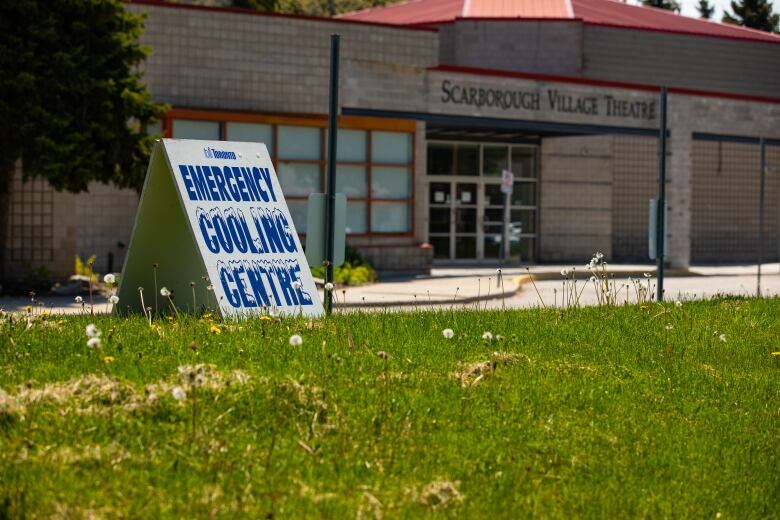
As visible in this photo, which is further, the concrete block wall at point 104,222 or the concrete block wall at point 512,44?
the concrete block wall at point 512,44

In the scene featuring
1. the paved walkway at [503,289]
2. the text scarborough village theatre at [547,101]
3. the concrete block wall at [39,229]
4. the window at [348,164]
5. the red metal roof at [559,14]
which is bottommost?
the paved walkway at [503,289]

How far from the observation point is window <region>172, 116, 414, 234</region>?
29109mm

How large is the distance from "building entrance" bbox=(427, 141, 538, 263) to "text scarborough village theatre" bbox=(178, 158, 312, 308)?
24.6m

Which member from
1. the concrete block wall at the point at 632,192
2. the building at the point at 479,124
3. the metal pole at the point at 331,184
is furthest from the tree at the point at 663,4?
the metal pole at the point at 331,184

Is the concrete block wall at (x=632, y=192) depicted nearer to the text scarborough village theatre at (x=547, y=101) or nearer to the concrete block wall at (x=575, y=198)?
the concrete block wall at (x=575, y=198)

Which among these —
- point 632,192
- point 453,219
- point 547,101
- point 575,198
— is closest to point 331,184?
point 547,101

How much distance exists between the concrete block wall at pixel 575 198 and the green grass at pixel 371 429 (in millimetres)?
29207

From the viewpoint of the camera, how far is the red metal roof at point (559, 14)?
44281mm

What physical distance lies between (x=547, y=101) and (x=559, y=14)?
11.7 meters

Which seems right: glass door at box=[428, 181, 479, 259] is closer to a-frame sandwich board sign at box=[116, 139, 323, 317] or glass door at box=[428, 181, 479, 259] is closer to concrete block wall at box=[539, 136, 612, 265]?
concrete block wall at box=[539, 136, 612, 265]

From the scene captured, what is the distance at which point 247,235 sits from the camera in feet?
39.3

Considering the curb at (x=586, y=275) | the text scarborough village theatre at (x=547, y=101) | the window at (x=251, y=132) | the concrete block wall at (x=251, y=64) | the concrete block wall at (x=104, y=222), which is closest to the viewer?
the concrete block wall at (x=104, y=222)

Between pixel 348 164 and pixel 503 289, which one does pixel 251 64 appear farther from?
pixel 503 289

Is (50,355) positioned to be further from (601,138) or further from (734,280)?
(601,138)
